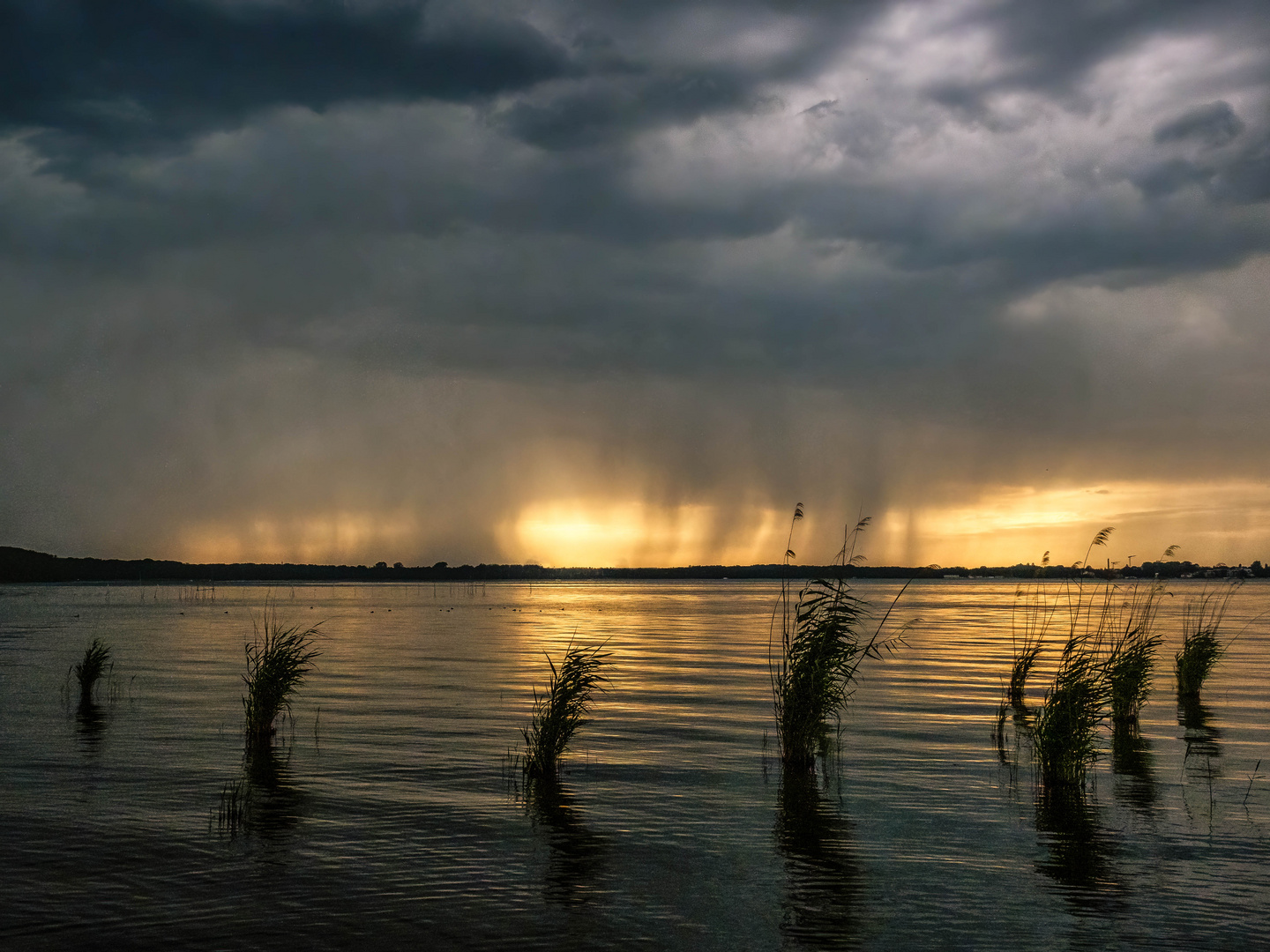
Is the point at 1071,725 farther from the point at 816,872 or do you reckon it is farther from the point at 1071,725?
the point at 816,872

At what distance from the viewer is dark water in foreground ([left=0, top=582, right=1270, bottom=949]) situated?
1152cm

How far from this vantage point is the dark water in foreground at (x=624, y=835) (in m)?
11.5

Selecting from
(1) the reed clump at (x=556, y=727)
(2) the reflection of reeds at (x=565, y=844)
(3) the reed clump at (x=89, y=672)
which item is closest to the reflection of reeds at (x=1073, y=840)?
(2) the reflection of reeds at (x=565, y=844)

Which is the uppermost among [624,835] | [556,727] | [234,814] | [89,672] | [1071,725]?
[1071,725]

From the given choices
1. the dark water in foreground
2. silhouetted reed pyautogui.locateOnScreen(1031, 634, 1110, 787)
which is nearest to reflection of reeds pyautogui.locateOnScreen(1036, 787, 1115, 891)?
the dark water in foreground

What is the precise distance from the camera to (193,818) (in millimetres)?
16266

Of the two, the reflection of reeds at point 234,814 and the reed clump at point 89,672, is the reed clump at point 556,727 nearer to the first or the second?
the reflection of reeds at point 234,814

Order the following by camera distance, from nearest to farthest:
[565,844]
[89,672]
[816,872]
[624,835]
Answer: [816,872], [565,844], [624,835], [89,672]

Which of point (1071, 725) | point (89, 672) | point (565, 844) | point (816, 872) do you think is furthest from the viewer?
point (89, 672)

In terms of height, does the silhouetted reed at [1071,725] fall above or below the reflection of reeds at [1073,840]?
above

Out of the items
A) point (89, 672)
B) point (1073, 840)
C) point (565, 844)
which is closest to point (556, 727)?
point (565, 844)

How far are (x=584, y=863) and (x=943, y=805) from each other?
284 inches

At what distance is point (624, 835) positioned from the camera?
51.5 ft

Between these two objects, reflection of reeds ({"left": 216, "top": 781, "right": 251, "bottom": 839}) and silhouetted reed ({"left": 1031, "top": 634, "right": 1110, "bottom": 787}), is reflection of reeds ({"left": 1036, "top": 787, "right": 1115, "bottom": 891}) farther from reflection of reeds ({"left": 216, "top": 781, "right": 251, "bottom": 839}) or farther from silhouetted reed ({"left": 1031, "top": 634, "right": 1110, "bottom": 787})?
reflection of reeds ({"left": 216, "top": 781, "right": 251, "bottom": 839})
